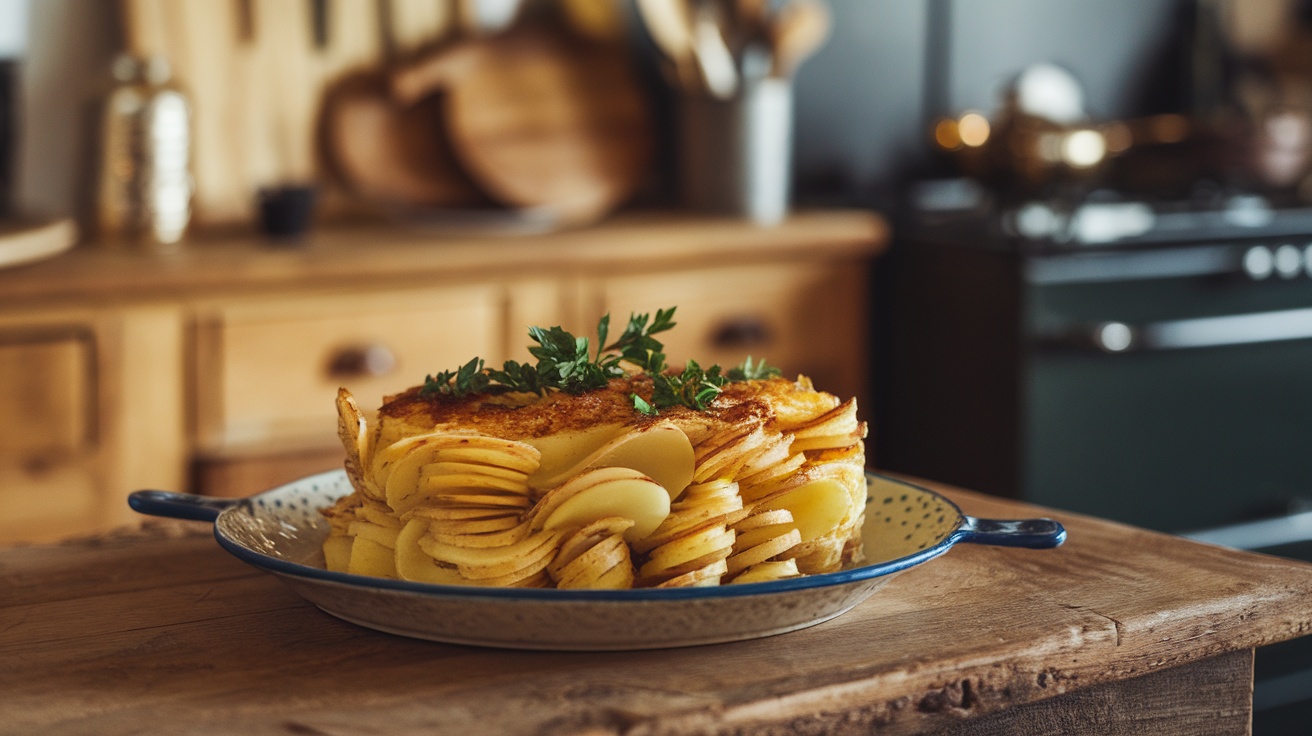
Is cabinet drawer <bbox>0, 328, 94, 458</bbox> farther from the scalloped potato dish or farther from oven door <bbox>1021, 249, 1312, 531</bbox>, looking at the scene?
oven door <bbox>1021, 249, 1312, 531</bbox>

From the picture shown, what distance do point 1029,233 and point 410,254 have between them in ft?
3.91

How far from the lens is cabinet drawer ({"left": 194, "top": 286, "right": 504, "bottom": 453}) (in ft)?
7.09

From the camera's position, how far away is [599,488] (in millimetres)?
702

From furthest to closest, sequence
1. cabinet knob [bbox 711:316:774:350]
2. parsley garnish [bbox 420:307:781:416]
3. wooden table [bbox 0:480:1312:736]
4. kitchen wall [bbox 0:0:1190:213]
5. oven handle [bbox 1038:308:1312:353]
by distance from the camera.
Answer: kitchen wall [bbox 0:0:1190:213], cabinet knob [bbox 711:316:774:350], oven handle [bbox 1038:308:1312:353], parsley garnish [bbox 420:307:781:416], wooden table [bbox 0:480:1312:736]

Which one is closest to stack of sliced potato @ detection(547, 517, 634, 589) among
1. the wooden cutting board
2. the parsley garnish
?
the parsley garnish

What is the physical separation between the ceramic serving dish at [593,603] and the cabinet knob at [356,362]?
142 cm

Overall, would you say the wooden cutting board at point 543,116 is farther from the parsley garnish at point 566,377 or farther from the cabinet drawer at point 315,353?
the parsley garnish at point 566,377

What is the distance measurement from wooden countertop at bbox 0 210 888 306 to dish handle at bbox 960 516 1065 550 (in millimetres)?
1549

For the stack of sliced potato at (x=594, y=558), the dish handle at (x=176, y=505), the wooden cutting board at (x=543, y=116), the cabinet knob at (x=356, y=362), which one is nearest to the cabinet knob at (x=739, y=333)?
the wooden cutting board at (x=543, y=116)

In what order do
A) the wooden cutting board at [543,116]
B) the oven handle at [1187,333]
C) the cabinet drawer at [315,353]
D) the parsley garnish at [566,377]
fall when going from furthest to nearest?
the wooden cutting board at [543,116] < the oven handle at [1187,333] < the cabinet drawer at [315,353] < the parsley garnish at [566,377]

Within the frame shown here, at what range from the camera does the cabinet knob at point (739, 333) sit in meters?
2.58

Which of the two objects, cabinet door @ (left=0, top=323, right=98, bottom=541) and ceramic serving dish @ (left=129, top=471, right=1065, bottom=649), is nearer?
ceramic serving dish @ (left=129, top=471, right=1065, bottom=649)

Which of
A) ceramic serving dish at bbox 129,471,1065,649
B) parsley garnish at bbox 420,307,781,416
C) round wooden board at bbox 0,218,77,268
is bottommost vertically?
ceramic serving dish at bbox 129,471,1065,649

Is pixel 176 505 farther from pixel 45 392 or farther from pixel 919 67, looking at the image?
pixel 919 67
